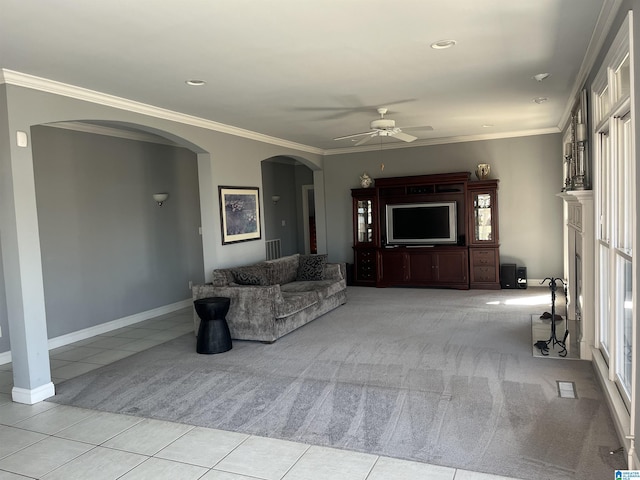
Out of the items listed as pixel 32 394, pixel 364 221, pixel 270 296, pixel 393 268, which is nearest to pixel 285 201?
pixel 364 221

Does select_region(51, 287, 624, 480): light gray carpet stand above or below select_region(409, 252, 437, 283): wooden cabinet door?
below

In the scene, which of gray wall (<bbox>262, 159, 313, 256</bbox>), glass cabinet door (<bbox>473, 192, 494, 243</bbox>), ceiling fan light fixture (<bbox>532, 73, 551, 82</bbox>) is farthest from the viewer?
gray wall (<bbox>262, 159, 313, 256</bbox>)

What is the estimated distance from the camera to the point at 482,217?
8203 millimetres

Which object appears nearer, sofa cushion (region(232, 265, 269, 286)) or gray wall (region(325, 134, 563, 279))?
sofa cushion (region(232, 265, 269, 286))

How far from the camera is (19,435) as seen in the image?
3377mm

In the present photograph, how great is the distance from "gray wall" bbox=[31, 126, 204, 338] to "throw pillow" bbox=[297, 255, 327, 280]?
5.99ft

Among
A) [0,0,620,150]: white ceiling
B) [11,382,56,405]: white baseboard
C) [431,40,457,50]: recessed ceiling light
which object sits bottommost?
[11,382,56,405]: white baseboard

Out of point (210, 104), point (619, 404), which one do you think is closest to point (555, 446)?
point (619, 404)

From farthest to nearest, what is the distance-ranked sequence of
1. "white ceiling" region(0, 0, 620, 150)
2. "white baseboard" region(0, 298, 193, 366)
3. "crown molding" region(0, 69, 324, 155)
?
"white baseboard" region(0, 298, 193, 366)
"crown molding" region(0, 69, 324, 155)
"white ceiling" region(0, 0, 620, 150)

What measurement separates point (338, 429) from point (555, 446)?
1.32 meters

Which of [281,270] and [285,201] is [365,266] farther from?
[285,201]

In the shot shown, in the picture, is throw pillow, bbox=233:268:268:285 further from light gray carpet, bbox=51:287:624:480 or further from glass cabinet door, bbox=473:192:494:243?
glass cabinet door, bbox=473:192:494:243

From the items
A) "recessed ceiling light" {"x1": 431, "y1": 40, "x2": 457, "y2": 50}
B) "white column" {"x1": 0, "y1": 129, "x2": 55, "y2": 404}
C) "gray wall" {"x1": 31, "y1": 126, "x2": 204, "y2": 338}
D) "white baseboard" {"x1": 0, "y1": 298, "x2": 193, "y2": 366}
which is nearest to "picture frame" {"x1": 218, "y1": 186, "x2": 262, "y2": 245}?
"gray wall" {"x1": 31, "y1": 126, "x2": 204, "y2": 338}

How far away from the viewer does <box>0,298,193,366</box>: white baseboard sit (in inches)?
223
